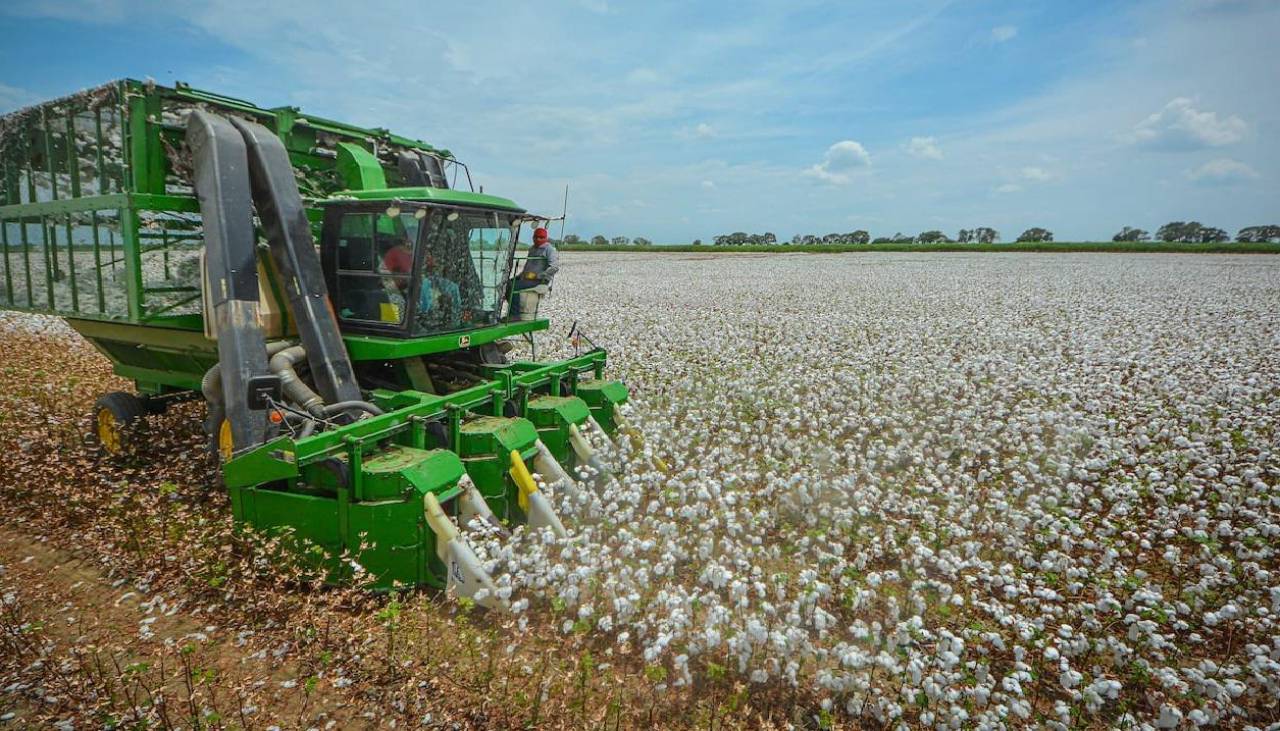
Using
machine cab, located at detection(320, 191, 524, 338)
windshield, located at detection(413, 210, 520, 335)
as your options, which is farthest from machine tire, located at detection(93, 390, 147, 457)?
windshield, located at detection(413, 210, 520, 335)

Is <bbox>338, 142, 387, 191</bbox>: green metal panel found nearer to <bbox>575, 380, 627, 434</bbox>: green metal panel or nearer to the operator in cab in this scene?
the operator in cab

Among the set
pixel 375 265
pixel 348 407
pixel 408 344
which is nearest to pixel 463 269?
pixel 375 265

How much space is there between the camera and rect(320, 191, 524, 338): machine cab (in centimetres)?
654

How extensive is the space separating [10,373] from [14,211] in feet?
17.4

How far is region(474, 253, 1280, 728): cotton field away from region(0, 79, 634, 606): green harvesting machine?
81cm

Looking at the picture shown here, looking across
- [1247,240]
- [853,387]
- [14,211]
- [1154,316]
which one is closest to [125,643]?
[14,211]

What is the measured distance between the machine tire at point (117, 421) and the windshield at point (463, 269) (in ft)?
14.2

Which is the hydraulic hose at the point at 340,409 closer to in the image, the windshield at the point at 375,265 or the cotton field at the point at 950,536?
the windshield at the point at 375,265

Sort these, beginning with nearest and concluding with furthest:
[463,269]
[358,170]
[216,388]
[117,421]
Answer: [216,388]
[463,269]
[358,170]
[117,421]

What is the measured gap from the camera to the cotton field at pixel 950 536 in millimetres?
4262

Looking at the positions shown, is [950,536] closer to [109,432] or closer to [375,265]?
[375,265]

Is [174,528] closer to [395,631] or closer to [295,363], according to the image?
[295,363]

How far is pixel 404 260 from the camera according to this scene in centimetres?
661

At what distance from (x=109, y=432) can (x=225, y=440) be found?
9.96 ft
